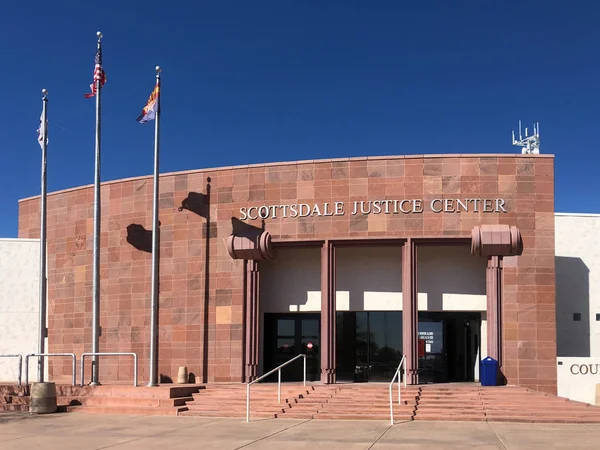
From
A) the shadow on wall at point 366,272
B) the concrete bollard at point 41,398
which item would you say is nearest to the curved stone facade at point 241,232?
the shadow on wall at point 366,272

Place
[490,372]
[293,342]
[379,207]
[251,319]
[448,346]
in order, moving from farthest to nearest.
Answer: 1. [293,342]
2. [448,346]
3. [251,319]
4. [379,207]
5. [490,372]

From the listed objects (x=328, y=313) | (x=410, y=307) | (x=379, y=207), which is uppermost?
(x=379, y=207)

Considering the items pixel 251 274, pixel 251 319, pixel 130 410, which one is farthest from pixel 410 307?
pixel 130 410

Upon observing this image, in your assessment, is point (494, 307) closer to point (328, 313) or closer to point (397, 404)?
point (328, 313)

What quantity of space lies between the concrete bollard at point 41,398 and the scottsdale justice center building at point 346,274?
17.2ft

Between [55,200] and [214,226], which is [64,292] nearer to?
[55,200]

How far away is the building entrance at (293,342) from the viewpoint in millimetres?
25016

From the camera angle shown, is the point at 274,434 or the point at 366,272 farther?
the point at 366,272

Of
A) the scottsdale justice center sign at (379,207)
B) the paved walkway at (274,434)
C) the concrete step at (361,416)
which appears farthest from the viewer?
the scottsdale justice center sign at (379,207)

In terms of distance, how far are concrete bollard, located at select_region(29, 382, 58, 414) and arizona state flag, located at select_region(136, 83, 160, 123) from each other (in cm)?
847

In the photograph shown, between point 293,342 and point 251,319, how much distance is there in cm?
220

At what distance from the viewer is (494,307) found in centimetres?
2208

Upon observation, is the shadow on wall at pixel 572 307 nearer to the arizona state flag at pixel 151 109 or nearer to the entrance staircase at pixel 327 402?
the entrance staircase at pixel 327 402

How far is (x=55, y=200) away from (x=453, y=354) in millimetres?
15750
